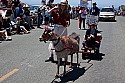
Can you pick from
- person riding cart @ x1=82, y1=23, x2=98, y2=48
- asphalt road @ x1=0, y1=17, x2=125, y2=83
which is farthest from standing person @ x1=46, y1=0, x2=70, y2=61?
person riding cart @ x1=82, y1=23, x2=98, y2=48

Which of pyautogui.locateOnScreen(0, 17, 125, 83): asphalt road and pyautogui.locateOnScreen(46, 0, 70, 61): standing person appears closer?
pyautogui.locateOnScreen(0, 17, 125, 83): asphalt road

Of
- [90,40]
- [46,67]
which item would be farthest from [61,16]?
[90,40]

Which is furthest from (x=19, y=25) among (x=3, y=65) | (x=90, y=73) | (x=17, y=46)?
(x=90, y=73)

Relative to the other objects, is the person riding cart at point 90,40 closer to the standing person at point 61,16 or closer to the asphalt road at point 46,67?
the asphalt road at point 46,67

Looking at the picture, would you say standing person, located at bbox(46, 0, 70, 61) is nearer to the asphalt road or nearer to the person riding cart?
the asphalt road

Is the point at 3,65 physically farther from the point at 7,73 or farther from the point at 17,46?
the point at 17,46

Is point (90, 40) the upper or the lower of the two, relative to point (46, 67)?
upper

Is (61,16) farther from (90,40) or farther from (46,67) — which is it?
(90,40)

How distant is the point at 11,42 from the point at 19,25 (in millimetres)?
4146

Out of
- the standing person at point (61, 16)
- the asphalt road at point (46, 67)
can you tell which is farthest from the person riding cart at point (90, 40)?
the standing person at point (61, 16)

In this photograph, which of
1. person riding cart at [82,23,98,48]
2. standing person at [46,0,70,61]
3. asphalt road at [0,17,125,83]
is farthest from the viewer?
person riding cart at [82,23,98,48]

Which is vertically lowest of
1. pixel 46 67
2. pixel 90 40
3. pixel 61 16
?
pixel 46 67

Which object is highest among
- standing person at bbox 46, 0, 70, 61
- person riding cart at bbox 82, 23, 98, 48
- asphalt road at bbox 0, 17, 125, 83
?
standing person at bbox 46, 0, 70, 61

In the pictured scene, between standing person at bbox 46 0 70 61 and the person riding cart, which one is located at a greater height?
standing person at bbox 46 0 70 61
